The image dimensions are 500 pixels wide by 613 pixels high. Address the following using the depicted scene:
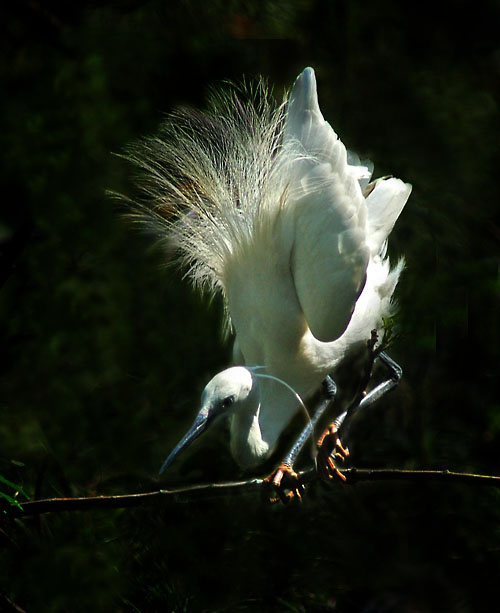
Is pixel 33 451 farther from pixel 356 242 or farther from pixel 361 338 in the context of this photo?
pixel 356 242

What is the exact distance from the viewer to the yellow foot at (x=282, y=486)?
163 cm

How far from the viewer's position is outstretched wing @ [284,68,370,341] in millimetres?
1647

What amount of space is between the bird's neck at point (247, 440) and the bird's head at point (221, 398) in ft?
0.15

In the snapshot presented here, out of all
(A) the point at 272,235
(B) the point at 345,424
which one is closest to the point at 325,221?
(A) the point at 272,235

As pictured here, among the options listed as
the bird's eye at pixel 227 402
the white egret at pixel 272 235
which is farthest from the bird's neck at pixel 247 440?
the bird's eye at pixel 227 402

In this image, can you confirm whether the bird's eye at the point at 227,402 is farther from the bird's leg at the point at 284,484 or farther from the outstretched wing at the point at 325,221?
the outstretched wing at the point at 325,221

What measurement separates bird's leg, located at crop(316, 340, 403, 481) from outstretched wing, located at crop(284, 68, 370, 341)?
0.18 meters

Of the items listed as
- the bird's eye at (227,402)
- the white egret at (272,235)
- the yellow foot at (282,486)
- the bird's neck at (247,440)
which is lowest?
the yellow foot at (282,486)

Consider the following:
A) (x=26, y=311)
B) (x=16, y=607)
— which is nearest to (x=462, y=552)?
(x=16, y=607)

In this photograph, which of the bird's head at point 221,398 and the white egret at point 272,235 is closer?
the bird's head at point 221,398

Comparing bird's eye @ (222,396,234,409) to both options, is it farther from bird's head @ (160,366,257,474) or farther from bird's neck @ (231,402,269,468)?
bird's neck @ (231,402,269,468)

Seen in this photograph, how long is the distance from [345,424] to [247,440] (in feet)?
1.56

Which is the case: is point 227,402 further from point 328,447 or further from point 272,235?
point 272,235

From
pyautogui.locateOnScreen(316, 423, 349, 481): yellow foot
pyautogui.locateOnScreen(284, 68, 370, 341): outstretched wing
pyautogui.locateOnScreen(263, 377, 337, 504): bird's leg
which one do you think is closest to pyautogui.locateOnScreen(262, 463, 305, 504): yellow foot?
pyautogui.locateOnScreen(263, 377, 337, 504): bird's leg
